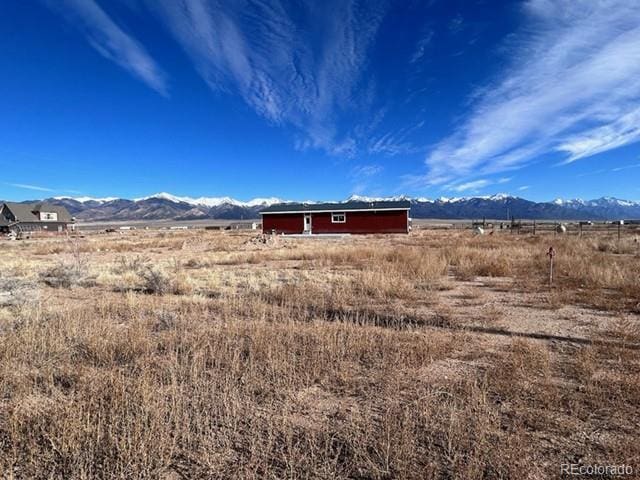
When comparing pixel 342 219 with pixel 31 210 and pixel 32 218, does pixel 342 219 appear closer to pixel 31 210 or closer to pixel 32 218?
pixel 32 218

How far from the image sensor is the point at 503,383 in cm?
423

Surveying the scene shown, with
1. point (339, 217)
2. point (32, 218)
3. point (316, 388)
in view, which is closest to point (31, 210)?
point (32, 218)

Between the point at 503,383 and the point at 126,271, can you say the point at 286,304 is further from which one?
the point at 126,271

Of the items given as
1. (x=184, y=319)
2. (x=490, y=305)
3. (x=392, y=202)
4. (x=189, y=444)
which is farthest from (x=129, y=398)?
(x=392, y=202)

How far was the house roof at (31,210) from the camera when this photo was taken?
224 feet

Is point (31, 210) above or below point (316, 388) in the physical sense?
above

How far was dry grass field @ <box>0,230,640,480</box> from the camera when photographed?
293 centimetres

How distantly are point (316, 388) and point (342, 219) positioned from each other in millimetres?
37871

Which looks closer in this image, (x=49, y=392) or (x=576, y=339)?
(x=49, y=392)

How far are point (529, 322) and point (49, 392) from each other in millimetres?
7733

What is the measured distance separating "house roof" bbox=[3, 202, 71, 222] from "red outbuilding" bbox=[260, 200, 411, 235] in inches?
2109

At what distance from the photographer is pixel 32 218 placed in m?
70.0

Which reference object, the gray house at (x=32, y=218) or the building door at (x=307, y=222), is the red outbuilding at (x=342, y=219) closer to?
the building door at (x=307, y=222)

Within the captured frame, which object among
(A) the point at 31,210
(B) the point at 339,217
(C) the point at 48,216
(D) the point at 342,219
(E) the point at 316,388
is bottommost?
(E) the point at 316,388
